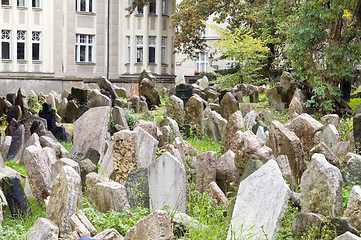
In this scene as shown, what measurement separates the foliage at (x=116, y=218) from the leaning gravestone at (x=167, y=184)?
0.22 metres

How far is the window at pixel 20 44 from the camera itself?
132 feet

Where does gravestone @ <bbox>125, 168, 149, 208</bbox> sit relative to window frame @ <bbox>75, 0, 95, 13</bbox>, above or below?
below

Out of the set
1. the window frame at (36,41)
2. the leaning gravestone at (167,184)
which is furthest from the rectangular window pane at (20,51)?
the leaning gravestone at (167,184)

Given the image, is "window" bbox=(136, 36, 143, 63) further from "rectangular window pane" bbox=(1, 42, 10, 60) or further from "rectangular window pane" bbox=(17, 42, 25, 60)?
"rectangular window pane" bbox=(1, 42, 10, 60)

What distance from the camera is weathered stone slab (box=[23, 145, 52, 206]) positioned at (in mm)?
7324

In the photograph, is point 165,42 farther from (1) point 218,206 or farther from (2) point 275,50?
(1) point 218,206

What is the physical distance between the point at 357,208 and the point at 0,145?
6.62 m

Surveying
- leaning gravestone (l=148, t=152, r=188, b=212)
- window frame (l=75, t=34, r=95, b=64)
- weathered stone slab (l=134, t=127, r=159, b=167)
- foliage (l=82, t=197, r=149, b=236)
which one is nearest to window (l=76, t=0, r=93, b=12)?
window frame (l=75, t=34, r=95, b=64)

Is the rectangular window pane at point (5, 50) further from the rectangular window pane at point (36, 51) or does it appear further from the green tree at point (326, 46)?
the green tree at point (326, 46)

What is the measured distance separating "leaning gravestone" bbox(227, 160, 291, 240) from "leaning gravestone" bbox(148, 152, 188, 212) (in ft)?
2.81

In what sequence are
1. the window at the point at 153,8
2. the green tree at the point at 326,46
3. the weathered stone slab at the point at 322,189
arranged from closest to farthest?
the weathered stone slab at the point at 322,189 < the green tree at the point at 326,46 < the window at the point at 153,8

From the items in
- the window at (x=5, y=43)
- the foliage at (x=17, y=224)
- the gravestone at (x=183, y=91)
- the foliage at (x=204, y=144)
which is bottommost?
the foliage at (x=17, y=224)

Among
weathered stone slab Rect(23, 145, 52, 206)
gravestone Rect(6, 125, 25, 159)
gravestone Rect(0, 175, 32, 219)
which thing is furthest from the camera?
gravestone Rect(6, 125, 25, 159)

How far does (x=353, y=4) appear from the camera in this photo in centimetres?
1706
